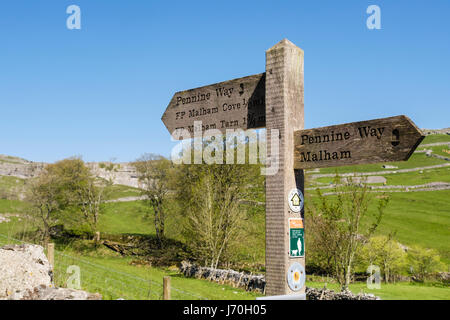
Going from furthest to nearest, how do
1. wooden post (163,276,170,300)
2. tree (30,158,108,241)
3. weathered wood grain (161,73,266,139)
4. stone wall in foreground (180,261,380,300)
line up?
tree (30,158,108,241) → stone wall in foreground (180,261,380,300) → wooden post (163,276,170,300) → weathered wood grain (161,73,266,139)

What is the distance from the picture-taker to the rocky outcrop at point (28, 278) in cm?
473

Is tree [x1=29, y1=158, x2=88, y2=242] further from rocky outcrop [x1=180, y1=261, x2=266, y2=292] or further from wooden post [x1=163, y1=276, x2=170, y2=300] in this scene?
wooden post [x1=163, y1=276, x2=170, y2=300]

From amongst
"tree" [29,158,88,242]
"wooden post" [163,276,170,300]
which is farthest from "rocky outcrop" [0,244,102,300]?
"tree" [29,158,88,242]

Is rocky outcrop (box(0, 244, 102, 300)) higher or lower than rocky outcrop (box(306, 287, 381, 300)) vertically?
higher

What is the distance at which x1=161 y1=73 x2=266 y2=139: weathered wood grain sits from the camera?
4.48 metres

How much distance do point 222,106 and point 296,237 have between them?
202cm

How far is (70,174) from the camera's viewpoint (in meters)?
40.3

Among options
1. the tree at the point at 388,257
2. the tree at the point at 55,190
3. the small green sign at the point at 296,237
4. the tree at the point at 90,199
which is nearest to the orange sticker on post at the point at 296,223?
the small green sign at the point at 296,237

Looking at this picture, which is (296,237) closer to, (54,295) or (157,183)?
(54,295)

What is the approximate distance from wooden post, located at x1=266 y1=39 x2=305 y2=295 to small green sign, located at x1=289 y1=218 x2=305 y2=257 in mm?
48

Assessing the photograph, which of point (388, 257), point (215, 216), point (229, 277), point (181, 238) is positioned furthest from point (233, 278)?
point (181, 238)

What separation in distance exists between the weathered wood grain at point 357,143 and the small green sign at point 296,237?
619mm

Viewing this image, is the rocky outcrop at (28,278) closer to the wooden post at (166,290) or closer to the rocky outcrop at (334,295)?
the wooden post at (166,290)

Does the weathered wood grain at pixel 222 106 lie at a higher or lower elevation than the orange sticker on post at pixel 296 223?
higher
